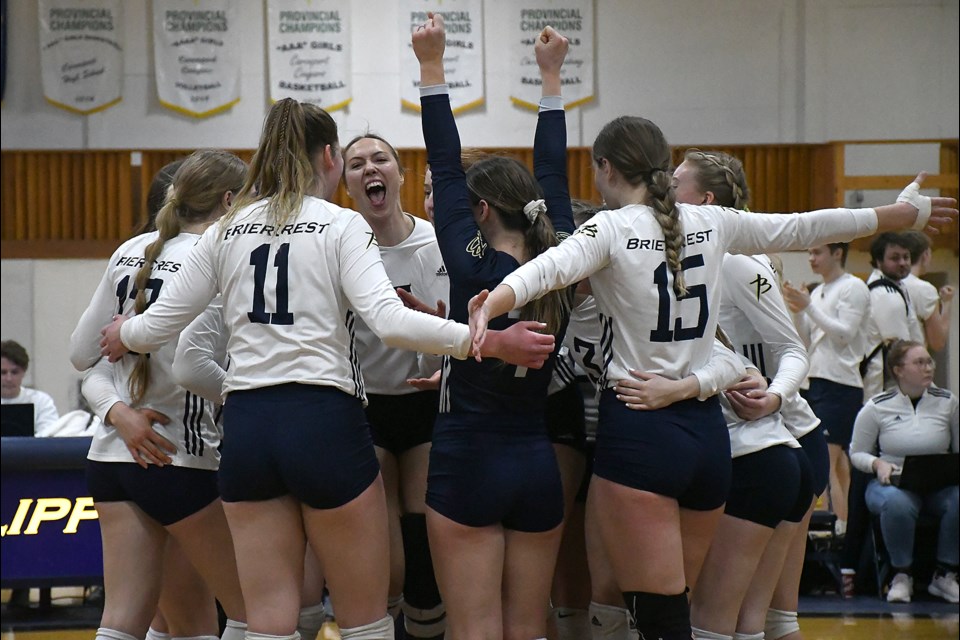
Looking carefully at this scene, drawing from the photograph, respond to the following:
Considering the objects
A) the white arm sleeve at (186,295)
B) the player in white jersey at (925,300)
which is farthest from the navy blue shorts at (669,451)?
the player in white jersey at (925,300)

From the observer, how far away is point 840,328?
27.9ft

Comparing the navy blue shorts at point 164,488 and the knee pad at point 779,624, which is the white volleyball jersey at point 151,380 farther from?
the knee pad at point 779,624

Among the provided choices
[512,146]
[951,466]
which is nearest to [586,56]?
[512,146]

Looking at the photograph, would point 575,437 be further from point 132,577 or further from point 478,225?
point 132,577

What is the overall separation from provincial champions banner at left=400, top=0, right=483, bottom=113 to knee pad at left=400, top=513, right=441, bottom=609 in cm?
974

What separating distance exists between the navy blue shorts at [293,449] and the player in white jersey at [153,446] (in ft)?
1.65

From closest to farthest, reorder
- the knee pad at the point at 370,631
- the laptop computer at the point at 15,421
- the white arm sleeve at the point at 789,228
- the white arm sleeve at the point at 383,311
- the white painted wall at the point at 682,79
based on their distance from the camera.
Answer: the white arm sleeve at the point at 383,311 → the knee pad at the point at 370,631 → the white arm sleeve at the point at 789,228 → the laptop computer at the point at 15,421 → the white painted wall at the point at 682,79

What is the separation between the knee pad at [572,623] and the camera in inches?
155

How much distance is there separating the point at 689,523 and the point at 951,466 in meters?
4.43

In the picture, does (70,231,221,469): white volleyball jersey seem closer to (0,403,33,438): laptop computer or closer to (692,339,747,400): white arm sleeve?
(692,339,747,400): white arm sleeve

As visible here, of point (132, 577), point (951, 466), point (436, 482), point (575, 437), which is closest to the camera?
point (436, 482)

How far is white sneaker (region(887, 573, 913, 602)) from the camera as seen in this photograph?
665 centimetres

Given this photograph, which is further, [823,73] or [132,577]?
[823,73]

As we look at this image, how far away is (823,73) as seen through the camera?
1315cm
